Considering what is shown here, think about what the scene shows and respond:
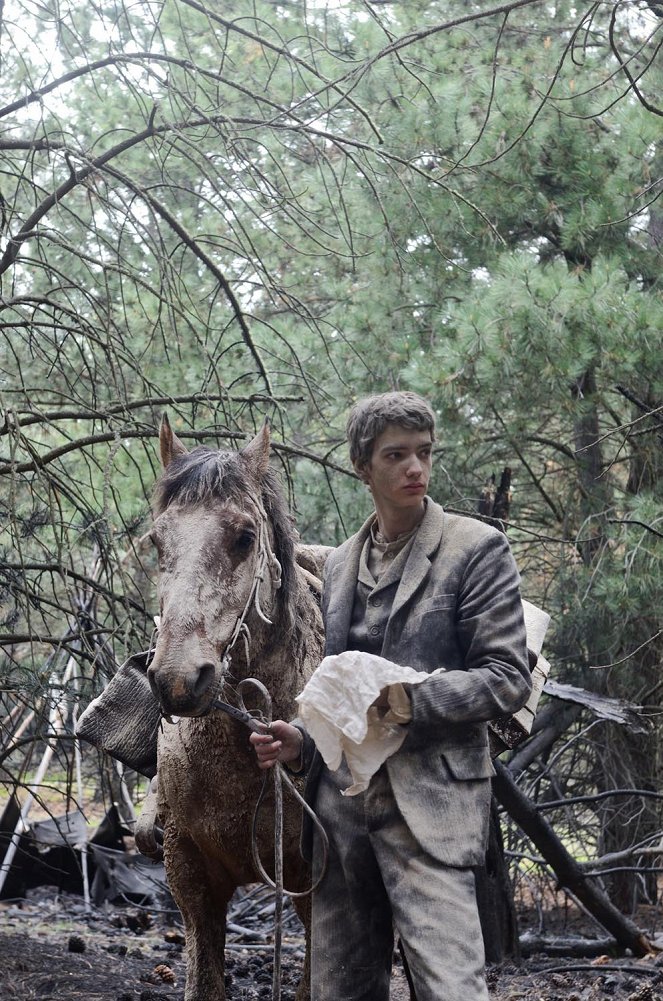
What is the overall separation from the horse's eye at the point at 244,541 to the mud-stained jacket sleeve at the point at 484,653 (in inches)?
23.4

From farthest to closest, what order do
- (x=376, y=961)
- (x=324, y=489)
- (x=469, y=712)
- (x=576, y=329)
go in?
(x=324, y=489)
(x=576, y=329)
(x=376, y=961)
(x=469, y=712)

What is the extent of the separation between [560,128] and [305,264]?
3.60 meters

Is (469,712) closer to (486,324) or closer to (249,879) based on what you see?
(249,879)

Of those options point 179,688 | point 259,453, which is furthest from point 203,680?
point 259,453

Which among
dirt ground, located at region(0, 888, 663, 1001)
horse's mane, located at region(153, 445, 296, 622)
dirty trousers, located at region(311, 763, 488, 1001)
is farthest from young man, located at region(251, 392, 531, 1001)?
dirt ground, located at region(0, 888, 663, 1001)

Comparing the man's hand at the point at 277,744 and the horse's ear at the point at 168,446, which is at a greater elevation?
the horse's ear at the point at 168,446

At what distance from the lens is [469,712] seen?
2.68 m

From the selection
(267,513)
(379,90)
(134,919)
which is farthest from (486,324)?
(134,919)

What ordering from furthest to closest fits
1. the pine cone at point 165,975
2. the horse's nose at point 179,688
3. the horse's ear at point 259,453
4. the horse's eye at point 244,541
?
1. the pine cone at point 165,975
2. the horse's ear at point 259,453
3. the horse's eye at point 244,541
4. the horse's nose at point 179,688

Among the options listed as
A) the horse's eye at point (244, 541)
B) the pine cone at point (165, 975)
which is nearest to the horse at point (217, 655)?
the horse's eye at point (244, 541)

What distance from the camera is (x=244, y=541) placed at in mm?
3174

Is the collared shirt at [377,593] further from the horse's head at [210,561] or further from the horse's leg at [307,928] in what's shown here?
the horse's leg at [307,928]

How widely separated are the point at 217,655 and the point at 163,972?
3479mm

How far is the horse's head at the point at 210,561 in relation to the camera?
9.11 feet
